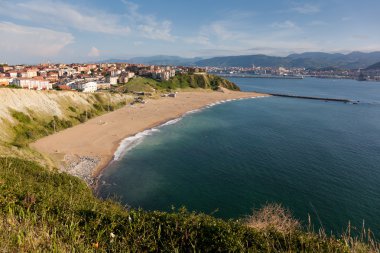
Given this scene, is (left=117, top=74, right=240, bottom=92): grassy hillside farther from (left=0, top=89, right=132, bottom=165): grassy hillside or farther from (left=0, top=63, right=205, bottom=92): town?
(left=0, top=89, right=132, bottom=165): grassy hillside

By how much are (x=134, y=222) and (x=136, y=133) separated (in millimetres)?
51727

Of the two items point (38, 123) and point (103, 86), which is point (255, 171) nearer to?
point (38, 123)

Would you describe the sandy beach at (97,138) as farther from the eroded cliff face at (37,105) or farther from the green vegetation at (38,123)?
the eroded cliff face at (37,105)

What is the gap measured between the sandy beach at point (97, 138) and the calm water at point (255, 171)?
3645mm

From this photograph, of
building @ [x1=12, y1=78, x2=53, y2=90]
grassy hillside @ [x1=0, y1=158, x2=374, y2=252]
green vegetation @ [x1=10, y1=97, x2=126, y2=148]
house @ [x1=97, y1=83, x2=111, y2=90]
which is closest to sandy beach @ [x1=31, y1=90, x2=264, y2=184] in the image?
green vegetation @ [x1=10, y1=97, x2=126, y2=148]

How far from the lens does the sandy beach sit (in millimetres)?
40281

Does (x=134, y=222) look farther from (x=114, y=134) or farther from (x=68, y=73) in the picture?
(x=68, y=73)

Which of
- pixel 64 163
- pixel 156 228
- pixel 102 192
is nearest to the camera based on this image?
pixel 156 228

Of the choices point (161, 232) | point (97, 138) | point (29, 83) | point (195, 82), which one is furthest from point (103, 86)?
point (161, 232)

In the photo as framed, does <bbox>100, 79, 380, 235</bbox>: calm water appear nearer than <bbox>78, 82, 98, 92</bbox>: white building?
Yes

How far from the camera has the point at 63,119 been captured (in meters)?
60.6

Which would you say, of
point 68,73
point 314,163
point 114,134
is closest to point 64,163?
point 114,134

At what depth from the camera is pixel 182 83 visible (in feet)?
517

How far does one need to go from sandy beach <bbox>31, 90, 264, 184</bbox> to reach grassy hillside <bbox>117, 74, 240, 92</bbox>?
43.3 meters
